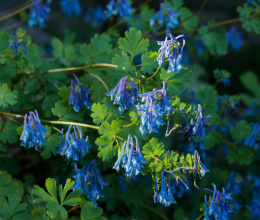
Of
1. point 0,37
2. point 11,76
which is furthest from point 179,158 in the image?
point 0,37

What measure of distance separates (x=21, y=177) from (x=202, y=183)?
6.12 ft

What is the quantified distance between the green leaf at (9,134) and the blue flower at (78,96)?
0.42 metres

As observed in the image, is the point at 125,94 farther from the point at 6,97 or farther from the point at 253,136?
the point at 253,136

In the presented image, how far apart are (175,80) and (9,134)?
3.74 ft

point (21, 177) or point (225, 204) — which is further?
point (21, 177)

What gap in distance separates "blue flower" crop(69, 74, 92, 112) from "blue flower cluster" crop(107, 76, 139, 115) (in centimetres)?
29

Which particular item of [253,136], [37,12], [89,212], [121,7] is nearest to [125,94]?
[89,212]

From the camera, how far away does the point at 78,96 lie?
2098 mm

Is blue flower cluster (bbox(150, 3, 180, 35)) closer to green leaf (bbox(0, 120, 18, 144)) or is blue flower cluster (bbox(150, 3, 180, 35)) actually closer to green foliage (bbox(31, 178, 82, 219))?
green leaf (bbox(0, 120, 18, 144))

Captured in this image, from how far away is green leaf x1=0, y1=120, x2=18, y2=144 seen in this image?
2.03 metres

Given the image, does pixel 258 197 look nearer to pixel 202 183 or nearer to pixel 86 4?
pixel 202 183

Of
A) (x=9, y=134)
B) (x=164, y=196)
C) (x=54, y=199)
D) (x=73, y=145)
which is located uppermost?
(x=9, y=134)

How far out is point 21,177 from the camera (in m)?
3.00

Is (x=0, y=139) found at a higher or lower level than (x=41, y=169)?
higher
